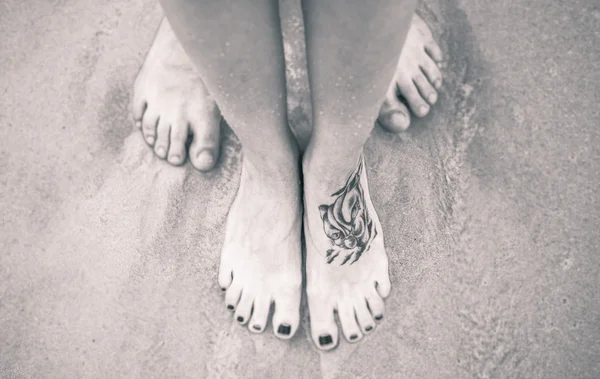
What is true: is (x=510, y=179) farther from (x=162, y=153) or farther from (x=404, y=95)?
(x=162, y=153)

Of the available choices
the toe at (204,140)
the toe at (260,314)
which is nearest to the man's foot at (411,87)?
the toe at (204,140)

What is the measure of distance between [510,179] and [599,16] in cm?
60

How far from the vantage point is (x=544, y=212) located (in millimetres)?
1207

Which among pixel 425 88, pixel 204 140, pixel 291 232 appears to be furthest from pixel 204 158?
pixel 425 88

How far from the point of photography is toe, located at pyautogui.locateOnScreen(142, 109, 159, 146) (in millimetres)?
1259

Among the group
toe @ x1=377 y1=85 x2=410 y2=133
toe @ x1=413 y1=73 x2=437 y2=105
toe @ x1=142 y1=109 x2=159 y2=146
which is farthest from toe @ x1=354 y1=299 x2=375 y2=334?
toe @ x1=142 y1=109 x2=159 y2=146

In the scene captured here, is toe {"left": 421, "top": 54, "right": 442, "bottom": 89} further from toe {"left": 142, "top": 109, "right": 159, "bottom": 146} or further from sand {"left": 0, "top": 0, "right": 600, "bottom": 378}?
toe {"left": 142, "top": 109, "right": 159, "bottom": 146}

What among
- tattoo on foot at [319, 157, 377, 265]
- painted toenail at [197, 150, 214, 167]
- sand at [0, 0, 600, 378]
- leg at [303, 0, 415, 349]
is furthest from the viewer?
painted toenail at [197, 150, 214, 167]

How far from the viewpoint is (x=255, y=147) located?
926 millimetres

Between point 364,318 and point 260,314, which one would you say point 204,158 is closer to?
point 260,314

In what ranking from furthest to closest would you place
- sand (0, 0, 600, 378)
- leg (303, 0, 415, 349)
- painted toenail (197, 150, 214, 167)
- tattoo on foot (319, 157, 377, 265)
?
painted toenail (197, 150, 214, 167), sand (0, 0, 600, 378), tattoo on foot (319, 157, 377, 265), leg (303, 0, 415, 349)

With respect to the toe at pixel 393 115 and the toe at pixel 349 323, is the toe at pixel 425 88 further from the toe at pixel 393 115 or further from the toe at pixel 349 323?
the toe at pixel 349 323

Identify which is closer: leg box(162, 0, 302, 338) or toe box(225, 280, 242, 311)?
leg box(162, 0, 302, 338)

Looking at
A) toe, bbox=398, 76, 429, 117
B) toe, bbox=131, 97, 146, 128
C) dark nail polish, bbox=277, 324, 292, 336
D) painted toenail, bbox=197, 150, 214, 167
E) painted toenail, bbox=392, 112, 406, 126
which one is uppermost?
toe, bbox=398, 76, 429, 117
